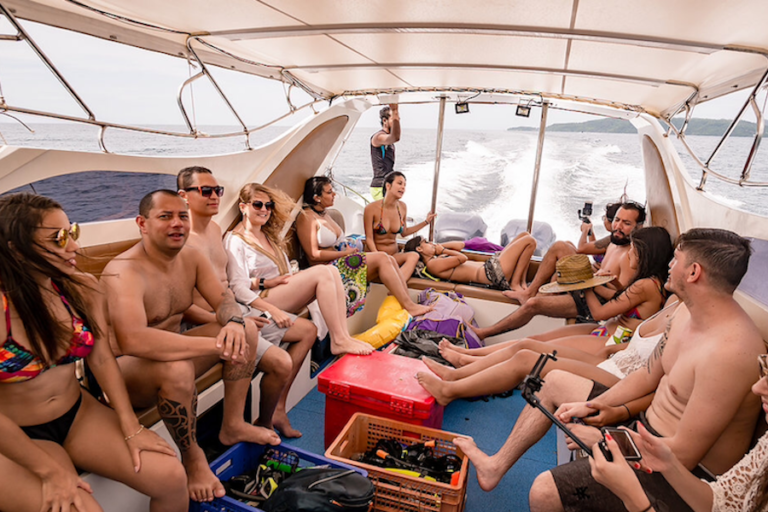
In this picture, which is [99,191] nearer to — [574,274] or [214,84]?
[214,84]

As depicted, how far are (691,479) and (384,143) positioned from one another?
165 inches

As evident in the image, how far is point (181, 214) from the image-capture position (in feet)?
6.78

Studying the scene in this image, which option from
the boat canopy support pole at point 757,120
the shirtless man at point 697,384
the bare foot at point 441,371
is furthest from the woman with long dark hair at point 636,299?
the shirtless man at point 697,384

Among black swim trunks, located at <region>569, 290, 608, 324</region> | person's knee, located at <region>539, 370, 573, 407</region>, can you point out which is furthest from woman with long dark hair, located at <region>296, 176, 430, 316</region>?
person's knee, located at <region>539, 370, 573, 407</region>

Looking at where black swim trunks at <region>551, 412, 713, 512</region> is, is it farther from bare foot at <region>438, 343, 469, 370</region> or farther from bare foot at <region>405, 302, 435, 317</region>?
bare foot at <region>405, 302, 435, 317</region>

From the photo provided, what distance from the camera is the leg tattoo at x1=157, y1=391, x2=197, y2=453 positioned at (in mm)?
1813

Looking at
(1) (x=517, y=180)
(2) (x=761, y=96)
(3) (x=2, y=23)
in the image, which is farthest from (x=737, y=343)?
(1) (x=517, y=180)

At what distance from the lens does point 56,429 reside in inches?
58.3

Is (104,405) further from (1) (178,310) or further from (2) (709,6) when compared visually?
(2) (709,6)

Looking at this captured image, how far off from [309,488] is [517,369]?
45.4 inches

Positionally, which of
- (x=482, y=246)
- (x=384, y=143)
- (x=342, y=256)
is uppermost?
(x=384, y=143)

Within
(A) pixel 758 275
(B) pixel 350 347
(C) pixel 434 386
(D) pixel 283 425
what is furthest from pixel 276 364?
(A) pixel 758 275

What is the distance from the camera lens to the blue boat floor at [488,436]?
2.17m

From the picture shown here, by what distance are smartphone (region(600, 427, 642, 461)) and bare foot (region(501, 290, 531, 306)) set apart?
96.1 inches
